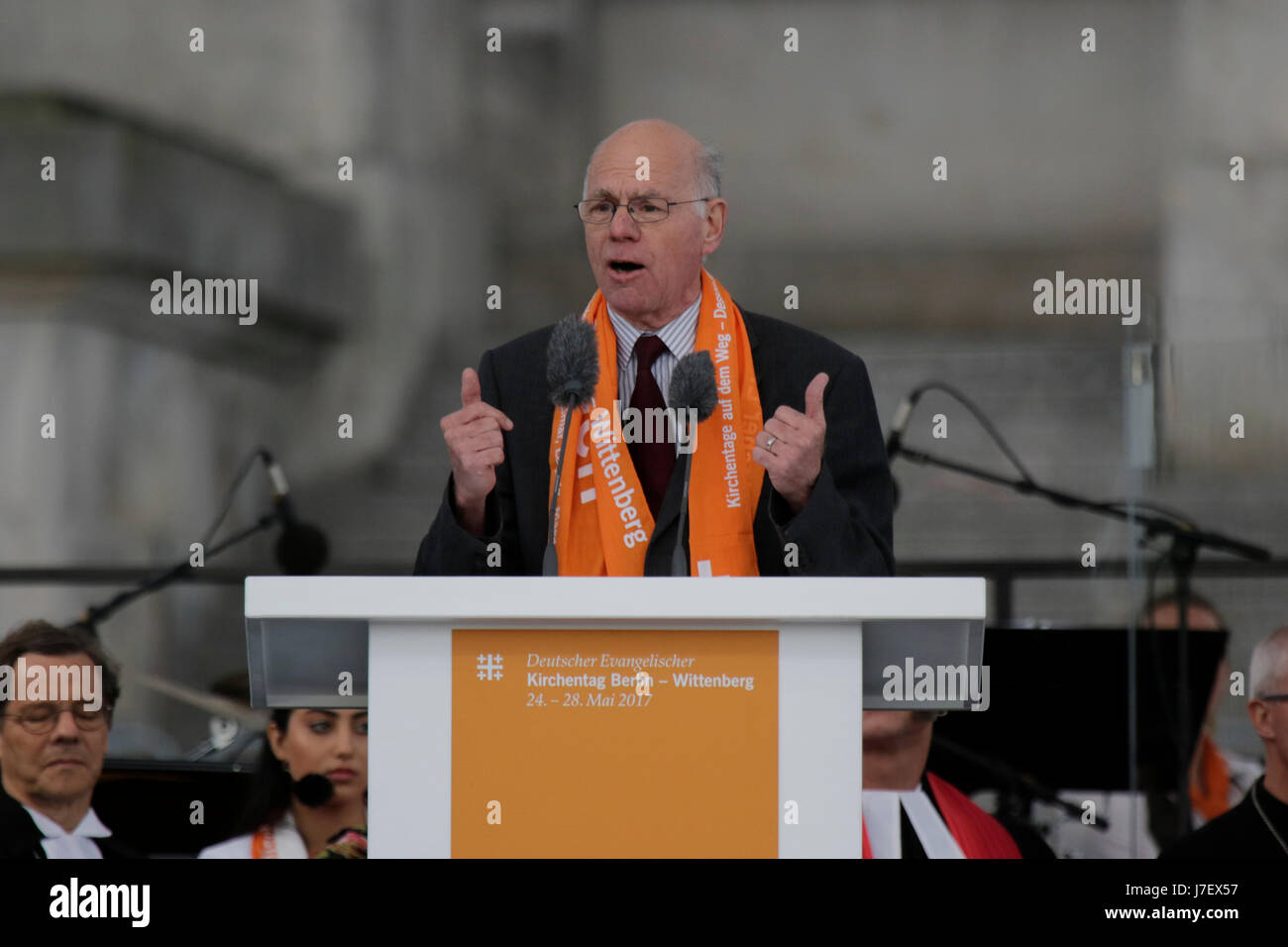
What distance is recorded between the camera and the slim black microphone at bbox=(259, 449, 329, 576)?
4.75 meters

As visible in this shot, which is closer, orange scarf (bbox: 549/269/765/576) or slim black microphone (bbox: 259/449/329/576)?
orange scarf (bbox: 549/269/765/576)

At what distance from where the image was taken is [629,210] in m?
2.90

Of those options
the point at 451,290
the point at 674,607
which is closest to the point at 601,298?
the point at 674,607

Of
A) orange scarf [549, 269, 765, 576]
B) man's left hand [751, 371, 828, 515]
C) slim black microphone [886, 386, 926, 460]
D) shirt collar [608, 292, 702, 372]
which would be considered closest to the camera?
man's left hand [751, 371, 828, 515]

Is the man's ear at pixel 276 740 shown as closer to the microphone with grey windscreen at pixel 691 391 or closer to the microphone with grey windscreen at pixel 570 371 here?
the microphone with grey windscreen at pixel 570 371

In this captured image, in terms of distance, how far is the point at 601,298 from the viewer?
301 centimetres

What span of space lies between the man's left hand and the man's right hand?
0.34 meters

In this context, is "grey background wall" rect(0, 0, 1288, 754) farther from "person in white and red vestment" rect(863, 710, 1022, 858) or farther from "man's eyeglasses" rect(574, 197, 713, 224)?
"man's eyeglasses" rect(574, 197, 713, 224)

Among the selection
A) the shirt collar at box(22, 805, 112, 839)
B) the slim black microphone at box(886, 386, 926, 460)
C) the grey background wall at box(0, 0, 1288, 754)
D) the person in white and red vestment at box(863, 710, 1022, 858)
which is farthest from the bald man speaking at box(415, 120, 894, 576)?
the grey background wall at box(0, 0, 1288, 754)

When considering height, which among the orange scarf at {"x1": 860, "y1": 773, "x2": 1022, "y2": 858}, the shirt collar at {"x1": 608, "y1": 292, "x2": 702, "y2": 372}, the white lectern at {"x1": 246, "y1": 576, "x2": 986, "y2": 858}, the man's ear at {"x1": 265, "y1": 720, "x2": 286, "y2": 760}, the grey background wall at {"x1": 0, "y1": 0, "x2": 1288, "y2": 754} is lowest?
the orange scarf at {"x1": 860, "y1": 773, "x2": 1022, "y2": 858}

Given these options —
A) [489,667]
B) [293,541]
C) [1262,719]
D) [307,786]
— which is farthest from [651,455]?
[293,541]

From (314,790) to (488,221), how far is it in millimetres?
6682

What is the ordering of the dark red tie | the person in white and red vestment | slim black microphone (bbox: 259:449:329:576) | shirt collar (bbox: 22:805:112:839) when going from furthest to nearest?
1. slim black microphone (bbox: 259:449:329:576)
2. the person in white and red vestment
3. shirt collar (bbox: 22:805:112:839)
4. the dark red tie
